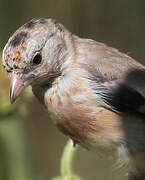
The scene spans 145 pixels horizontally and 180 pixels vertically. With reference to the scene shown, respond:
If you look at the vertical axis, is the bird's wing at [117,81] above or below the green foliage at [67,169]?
above

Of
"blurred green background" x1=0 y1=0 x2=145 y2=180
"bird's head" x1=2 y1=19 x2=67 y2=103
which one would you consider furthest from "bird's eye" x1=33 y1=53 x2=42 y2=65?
"blurred green background" x1=0 y1=0 x2=145 y2=180

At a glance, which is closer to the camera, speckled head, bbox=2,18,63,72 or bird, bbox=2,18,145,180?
speckled head, bbox=2,18,63,72

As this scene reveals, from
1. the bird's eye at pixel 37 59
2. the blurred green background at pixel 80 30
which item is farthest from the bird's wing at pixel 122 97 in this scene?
the blurred green background at pixel 80 30

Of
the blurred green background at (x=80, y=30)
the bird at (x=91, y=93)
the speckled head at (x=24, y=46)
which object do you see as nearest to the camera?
the speckled head at (x=24, y=46)

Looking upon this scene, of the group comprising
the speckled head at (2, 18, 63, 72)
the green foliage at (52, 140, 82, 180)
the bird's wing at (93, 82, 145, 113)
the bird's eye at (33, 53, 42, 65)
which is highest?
the speckled head at (2, 18, 63, 72)

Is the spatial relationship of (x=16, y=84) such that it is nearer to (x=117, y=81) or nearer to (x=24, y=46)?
(x=24, y=46)

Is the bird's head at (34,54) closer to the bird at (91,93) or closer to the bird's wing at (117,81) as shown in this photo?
the bird at (91,93)

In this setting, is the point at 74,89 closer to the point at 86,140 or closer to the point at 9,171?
the point at 86,140

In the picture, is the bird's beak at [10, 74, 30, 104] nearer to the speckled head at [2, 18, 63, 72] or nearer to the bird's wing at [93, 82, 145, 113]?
the speckled head at [2, 18, 63, 72]

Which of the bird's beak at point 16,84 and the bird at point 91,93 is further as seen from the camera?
the bird at point 91,93

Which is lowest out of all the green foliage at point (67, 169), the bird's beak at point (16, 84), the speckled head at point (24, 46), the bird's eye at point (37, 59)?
the green foliage at point (67, 169)
